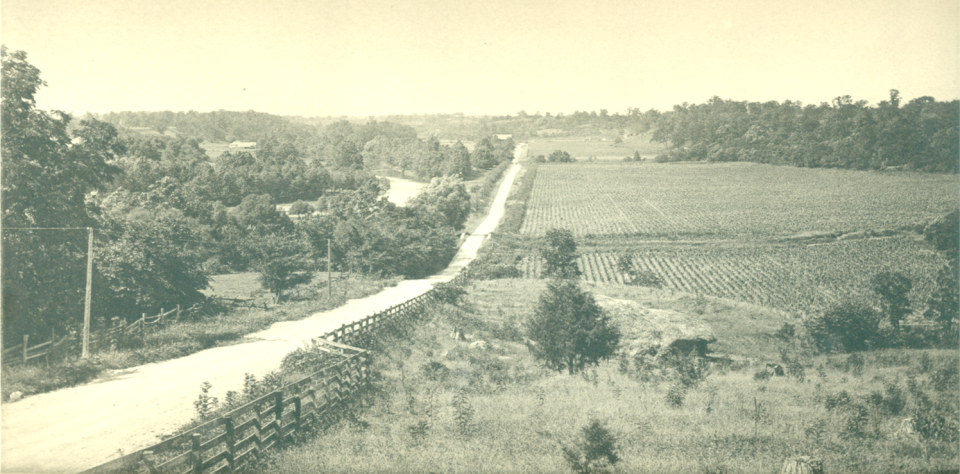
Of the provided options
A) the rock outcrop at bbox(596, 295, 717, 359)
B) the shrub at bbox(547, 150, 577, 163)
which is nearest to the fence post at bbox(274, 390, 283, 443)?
the rock outcrop at bbox(596, 295, 717, 359)

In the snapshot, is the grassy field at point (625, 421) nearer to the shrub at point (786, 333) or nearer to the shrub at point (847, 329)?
the shrub at point (847, 329)

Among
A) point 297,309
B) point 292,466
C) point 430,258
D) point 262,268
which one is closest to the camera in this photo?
point 292,466

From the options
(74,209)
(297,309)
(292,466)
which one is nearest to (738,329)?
(297,309)

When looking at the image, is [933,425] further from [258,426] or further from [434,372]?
[258,426]

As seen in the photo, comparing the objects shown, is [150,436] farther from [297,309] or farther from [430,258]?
[430,258]

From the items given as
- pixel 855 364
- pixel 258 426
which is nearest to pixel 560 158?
pixel 855 364
